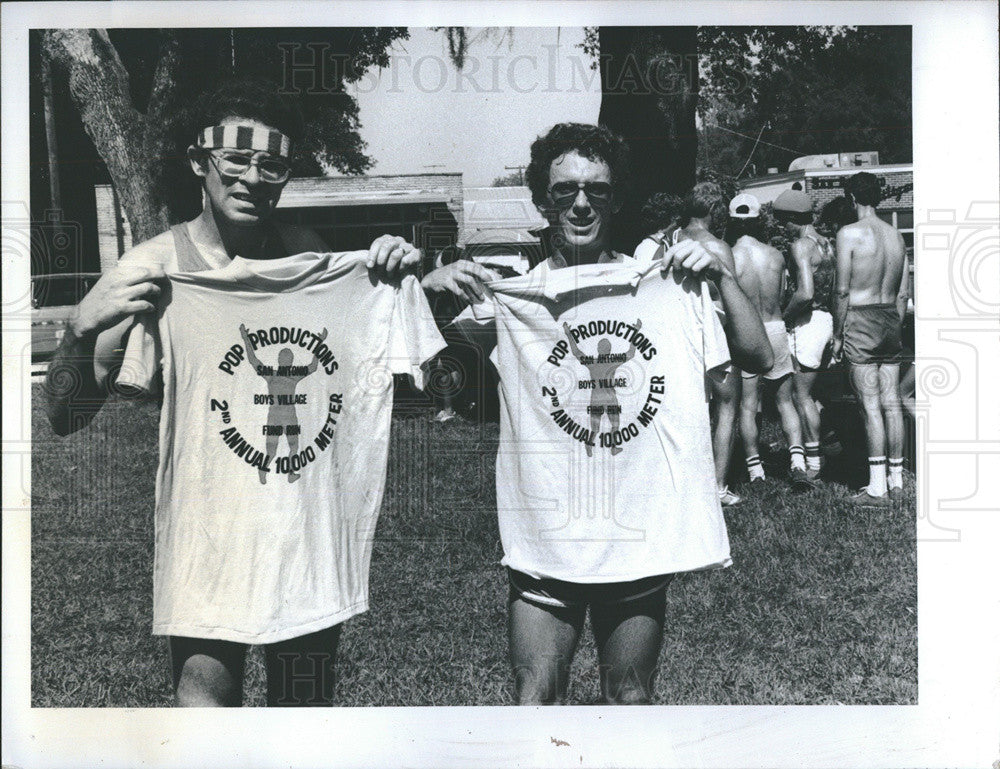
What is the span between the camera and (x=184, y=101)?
407cm

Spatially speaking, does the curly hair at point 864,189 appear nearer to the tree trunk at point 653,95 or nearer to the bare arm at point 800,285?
the bare arm at point 800,285

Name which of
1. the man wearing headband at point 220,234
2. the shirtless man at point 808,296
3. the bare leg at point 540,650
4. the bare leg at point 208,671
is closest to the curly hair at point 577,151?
the man wearing headband at point 220,234

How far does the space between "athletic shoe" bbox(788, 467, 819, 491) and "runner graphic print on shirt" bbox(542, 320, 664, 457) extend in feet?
2.04

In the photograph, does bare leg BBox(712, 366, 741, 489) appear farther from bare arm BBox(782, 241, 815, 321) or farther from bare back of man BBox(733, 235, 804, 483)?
bare arm BBox(782, 241, 815, 321)

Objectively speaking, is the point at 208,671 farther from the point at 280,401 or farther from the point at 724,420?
the point at 724,420

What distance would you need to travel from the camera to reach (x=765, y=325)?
4137mm

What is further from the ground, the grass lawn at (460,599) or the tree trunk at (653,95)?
the tree trunk at (653,95)

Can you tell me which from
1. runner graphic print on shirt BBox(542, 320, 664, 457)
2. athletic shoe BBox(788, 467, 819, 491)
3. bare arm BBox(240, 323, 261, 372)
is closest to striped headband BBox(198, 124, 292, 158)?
bare arm BBox(240, 323, 261, 372)

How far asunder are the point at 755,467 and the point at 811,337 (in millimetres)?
535

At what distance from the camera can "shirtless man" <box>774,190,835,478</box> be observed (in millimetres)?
4141

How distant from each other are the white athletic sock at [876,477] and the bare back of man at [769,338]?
11.5 inches

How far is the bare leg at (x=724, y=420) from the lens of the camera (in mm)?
4109

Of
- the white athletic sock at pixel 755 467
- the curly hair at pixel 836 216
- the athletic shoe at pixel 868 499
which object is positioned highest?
the curly hair at pixel 836 216

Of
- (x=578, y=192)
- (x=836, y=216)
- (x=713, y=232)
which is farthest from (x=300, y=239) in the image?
(x=836, y=216)
